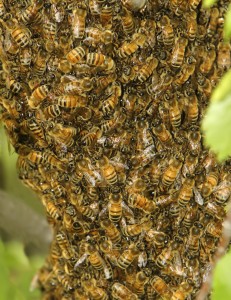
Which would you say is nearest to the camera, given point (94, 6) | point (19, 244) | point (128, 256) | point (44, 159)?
point (94, 6)

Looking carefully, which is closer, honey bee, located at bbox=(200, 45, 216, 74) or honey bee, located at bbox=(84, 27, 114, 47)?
honey bee, located at bbox=(84, 27, 114, 47)

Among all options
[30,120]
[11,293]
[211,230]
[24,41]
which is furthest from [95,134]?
[11,293]

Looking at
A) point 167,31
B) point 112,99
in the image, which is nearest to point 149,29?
point 167,31

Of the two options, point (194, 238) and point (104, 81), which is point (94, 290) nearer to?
point (194, 238)

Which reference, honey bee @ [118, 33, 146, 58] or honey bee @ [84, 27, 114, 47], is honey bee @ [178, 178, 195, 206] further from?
honey bee @ [84, 27, 114, 47]

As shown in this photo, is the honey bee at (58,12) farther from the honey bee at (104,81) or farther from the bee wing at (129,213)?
the bee wing at (129,213)

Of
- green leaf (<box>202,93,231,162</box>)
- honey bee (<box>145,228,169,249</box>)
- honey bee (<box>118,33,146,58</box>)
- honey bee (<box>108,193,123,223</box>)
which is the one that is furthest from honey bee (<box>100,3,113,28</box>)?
green leaf (<box>202,93,231,162</box>)
